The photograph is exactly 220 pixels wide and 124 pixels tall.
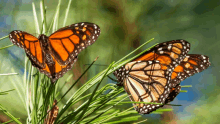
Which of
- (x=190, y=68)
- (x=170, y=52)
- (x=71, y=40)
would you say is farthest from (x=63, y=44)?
(x=190, y=68)

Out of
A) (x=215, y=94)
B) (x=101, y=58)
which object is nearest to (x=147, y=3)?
(x=101, y=58)

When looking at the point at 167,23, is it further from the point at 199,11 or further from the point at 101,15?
the point at 101,15

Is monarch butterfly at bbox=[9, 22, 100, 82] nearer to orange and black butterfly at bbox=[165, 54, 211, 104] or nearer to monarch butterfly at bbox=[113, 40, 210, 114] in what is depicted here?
monarch butterfly at bbox=[113, 40, 210, 114]

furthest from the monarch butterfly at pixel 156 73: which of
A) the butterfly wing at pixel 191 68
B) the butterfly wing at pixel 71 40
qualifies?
the butterfly wing at pixel 71 40

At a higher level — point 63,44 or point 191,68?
point 63,44

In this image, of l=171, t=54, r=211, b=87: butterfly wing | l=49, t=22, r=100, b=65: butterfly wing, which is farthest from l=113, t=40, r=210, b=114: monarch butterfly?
l=49, t=22, r=100, b=65: butterfly wing

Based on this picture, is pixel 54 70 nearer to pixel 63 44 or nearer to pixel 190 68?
pixel 63 44

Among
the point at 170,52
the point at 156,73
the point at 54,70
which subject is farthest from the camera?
the point at 156,73
